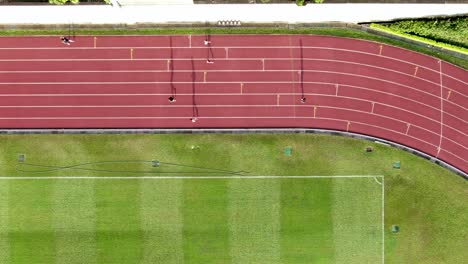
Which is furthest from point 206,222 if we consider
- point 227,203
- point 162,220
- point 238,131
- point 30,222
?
point 30,222

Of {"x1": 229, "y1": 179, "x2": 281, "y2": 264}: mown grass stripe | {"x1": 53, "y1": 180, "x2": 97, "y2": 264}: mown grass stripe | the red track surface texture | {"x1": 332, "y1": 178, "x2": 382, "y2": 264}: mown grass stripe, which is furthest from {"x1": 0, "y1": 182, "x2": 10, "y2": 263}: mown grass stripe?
{"x1": 332, "y1": 178, "x2": 382, "y2": 264}: mown grass stripe

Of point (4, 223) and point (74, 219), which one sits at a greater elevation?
point (74, 219)

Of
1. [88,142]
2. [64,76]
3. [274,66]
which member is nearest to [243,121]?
[274,66]

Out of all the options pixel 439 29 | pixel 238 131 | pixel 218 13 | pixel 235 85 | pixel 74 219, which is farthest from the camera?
pixel 74 219

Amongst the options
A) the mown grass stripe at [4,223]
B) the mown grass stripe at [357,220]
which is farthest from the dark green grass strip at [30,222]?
the mown grass stripe at [357,220]

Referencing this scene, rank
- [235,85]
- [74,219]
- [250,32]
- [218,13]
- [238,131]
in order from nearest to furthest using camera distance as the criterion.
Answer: [218,13] < [250,32] < [235,85] < [238,131] < [74,219]

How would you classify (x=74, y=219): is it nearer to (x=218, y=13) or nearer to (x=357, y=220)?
(x=218, y=13)

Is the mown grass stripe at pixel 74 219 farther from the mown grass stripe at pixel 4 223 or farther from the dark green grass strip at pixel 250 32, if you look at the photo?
the dark green grass strip at pixel 250 32

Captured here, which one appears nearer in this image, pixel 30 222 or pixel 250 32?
pixel 250 32
